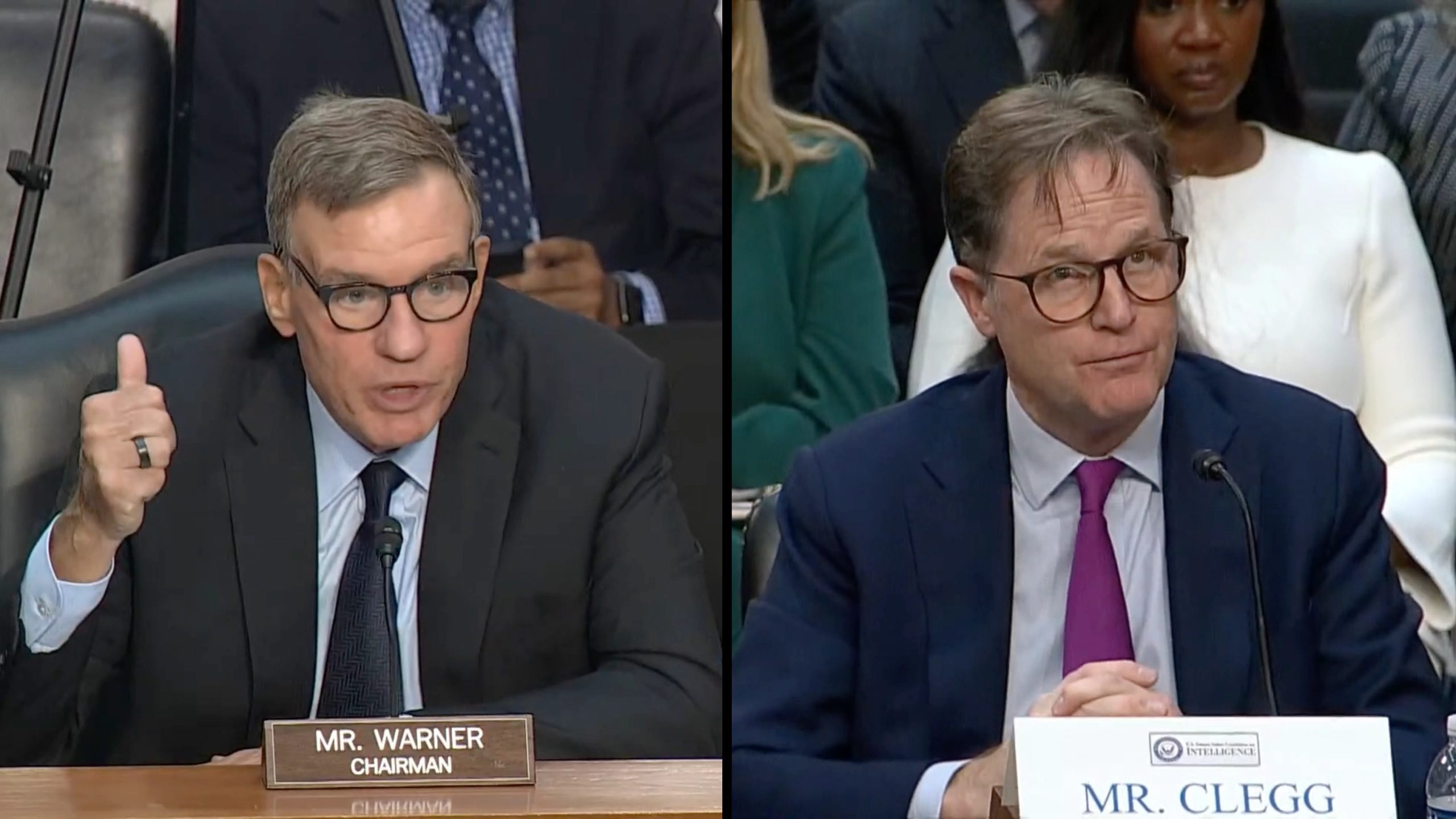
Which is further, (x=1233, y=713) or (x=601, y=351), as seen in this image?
(x=601, y=351)

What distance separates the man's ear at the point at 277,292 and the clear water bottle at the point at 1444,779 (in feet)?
6.45

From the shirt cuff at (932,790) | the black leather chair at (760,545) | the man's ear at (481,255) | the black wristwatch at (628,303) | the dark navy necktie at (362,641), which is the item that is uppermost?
the man's ear at (481,255)

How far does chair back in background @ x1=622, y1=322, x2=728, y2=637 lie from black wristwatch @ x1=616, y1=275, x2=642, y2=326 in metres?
0.02

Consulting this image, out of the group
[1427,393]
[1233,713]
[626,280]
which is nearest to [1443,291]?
[1427,393]

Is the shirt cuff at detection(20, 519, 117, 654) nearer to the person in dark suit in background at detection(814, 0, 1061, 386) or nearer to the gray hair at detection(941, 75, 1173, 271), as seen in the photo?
the person in dark suit in background at detection(814, 0, 1061, 386)

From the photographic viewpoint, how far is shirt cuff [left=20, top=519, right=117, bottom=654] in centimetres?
335

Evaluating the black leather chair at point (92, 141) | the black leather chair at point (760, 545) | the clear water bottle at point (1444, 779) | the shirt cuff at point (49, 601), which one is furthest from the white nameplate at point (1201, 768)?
the black leather chair at point (92, 141)

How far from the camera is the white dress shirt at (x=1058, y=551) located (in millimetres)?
3354

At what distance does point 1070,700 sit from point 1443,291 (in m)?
0.92

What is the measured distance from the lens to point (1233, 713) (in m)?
3.32

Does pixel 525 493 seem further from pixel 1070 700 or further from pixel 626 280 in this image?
pixel 1070 700

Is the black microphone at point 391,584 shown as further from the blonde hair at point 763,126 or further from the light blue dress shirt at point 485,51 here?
the blonde hair at point 763,126

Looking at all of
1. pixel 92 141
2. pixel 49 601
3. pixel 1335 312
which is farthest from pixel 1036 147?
pixel 49 601

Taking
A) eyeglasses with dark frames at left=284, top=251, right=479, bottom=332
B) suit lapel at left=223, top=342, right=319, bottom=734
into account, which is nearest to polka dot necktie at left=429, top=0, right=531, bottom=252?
eyeglasses with dark frames at left=284, top=251, right=479, bottom=332
